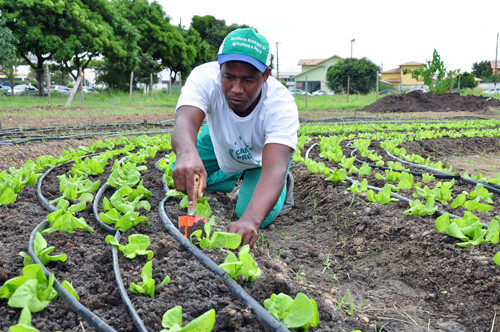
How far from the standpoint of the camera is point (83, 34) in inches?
917

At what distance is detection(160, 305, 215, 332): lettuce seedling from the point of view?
149 centimetres

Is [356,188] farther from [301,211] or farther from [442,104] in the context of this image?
[442,104]

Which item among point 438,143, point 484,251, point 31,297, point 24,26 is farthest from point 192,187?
point 24,26

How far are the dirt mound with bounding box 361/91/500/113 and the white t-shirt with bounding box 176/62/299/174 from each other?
19.3 meters

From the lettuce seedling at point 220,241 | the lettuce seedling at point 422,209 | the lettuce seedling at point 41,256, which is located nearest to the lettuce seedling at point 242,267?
the lettuce seedling at point 220,241

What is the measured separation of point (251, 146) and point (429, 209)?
54.8 inches

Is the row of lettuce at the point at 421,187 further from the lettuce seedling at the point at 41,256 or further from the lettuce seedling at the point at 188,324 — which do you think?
the lettuce seedling at the point at 41,256

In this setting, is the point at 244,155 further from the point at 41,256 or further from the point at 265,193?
the point at 41,256

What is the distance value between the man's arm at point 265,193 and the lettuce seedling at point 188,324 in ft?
2.23

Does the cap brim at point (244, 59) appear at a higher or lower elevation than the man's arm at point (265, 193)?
higher

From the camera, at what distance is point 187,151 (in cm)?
248

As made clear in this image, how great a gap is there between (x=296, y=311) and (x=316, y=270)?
47.3 inches

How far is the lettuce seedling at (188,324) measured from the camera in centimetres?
149

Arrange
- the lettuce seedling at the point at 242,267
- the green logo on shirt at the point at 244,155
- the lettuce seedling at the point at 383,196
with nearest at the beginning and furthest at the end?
1. the lettuce seedling at the point at 242,267
2. the green logo on shirt at the point at 244,155
3. the lettuce seedling at the point at 383,196
